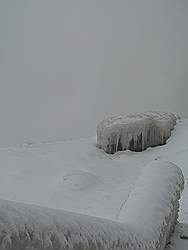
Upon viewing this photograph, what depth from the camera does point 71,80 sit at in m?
35.6

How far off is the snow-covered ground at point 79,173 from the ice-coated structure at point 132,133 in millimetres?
163

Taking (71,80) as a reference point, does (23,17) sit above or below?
above

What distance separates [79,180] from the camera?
6.50 metres

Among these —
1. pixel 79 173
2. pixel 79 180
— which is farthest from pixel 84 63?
pixel 79 180

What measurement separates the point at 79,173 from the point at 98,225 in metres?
4.81

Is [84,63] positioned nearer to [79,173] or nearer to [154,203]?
[79,173]

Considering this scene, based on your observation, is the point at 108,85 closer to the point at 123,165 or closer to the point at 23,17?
the point at 23,17

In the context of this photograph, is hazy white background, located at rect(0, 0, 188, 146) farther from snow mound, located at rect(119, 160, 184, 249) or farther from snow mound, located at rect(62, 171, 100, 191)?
snow mound, located at rect(119, 160, 184, 249)

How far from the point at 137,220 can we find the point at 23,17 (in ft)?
135

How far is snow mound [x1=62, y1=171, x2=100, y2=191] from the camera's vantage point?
20.8 feet

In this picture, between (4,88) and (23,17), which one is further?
(23,17)

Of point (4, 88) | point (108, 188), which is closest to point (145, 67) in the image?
point (4, 88)

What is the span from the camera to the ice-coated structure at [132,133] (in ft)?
27.8

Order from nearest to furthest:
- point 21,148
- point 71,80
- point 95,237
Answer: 1. point 95,237
2. point 21,148
3. point 71,80
